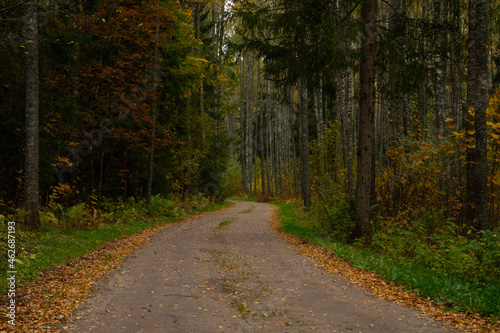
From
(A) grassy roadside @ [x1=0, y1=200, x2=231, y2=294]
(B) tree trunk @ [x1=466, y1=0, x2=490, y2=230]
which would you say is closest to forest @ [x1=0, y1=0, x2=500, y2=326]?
(B) tree trunk @ [x1=466, y1=0, x2=490, y2=230]

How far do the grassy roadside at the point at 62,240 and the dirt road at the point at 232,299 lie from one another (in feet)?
4.26

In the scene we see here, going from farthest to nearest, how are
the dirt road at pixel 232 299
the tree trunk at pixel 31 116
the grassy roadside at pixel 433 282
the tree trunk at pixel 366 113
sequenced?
1. the tree trunk at pixel 366 113
2. the tree trunk at pixel 31 116
3. the grassy roadside at pixel 433 282
4. the dirt road at pixel 232 299

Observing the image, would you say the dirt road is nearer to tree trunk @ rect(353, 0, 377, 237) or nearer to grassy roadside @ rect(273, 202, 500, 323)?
grassy roadside @ rect(273, 202, 500, 323)

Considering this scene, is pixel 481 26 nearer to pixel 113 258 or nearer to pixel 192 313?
pixel 192 313

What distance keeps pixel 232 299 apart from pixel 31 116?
7.44m

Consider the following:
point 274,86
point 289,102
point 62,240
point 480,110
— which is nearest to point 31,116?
point 62,240

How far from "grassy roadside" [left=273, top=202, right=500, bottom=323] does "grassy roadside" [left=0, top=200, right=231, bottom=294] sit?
21.0 feet

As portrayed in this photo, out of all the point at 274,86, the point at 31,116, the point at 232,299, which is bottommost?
the point at 232,299

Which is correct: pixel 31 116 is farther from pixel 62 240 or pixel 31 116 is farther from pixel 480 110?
pixel 480 110

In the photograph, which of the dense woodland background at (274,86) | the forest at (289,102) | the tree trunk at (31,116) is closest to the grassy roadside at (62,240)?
the forest at (289,102)

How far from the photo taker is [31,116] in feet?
33.3

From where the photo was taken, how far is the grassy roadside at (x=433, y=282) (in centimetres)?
565

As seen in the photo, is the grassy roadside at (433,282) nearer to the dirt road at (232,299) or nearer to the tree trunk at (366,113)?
the dirt road at (232,299)

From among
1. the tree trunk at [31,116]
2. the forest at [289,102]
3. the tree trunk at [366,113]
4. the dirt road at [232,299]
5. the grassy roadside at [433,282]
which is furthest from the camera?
the tree trunk at [366,113]
